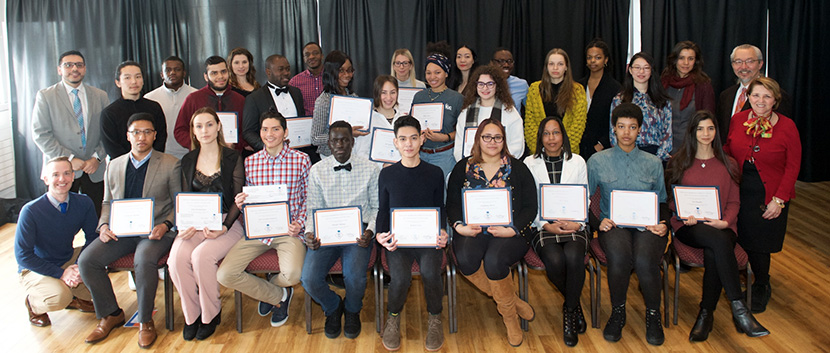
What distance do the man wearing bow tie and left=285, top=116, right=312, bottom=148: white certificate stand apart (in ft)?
2.85

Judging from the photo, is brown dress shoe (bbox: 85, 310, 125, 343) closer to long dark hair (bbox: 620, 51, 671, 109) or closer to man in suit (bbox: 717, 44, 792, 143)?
long dark hair (bbox: 620, 51, 671, 109)

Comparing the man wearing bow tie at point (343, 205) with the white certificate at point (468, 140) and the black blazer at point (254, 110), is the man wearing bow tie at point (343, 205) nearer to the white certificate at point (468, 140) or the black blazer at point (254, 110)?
the white certificate at point (468, 140)

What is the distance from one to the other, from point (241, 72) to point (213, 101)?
20.2 inches

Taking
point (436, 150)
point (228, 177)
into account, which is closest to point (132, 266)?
point (228, 177)

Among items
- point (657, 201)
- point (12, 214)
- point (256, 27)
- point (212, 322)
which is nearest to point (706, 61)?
point (657, 201)

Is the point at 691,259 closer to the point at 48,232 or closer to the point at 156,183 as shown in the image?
the point at 156,183

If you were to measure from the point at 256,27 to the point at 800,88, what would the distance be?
23.6 ft

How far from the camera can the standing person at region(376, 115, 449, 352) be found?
3.80 metres

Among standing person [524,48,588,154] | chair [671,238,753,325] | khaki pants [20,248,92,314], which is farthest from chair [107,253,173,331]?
chair [671,238,753,325]

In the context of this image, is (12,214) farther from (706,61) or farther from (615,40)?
(706,61)

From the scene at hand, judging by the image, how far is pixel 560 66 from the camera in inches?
186

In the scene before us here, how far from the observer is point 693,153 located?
4.08m

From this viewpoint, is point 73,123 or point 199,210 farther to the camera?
point 73,123

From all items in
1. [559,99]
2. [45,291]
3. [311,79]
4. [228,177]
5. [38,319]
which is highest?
[311,79]
